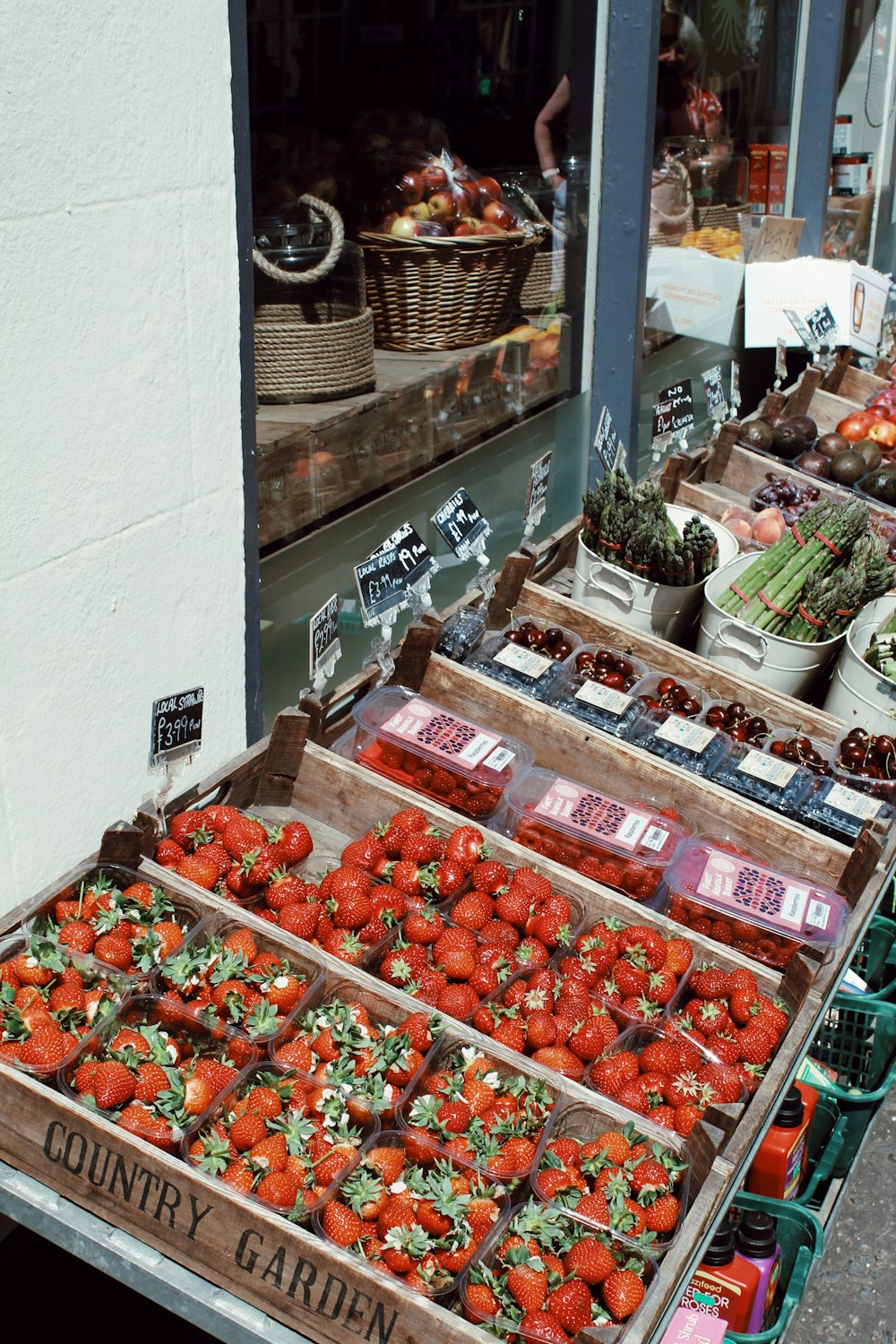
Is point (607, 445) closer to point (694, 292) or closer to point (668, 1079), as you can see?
point (694, 292)

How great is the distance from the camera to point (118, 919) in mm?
2113

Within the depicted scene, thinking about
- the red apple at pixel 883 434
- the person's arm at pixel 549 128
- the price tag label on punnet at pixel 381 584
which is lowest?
the red apple at pixel 883 434

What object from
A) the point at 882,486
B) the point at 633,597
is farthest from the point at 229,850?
the point at 882,486

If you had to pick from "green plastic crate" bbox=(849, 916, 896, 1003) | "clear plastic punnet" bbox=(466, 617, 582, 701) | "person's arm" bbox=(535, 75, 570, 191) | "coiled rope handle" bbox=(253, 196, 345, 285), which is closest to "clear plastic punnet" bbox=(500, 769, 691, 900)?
"clear plastic punnet" bbox=(466, 617, 582, 701)

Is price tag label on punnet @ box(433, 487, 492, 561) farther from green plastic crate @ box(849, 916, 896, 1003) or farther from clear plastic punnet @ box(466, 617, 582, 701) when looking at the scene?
green plastic crate @ box(849, 916, 896, 1003)

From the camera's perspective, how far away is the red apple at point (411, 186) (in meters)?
3.76

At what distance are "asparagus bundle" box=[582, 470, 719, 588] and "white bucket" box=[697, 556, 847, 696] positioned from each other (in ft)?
0.39

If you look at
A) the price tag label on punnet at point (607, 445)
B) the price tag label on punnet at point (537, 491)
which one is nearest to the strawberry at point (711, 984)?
the price tag label on punnet at point (537, 491)

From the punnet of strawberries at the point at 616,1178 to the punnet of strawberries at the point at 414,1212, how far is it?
3.9 inches

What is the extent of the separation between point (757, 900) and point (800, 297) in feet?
12.5

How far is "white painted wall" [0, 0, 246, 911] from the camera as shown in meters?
2.18

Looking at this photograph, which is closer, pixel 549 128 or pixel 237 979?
pixel 237 979

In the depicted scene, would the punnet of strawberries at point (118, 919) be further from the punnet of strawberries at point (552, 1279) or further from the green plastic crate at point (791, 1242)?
the green plastic crate at point (791, 1242)

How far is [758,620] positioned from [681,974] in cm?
133
